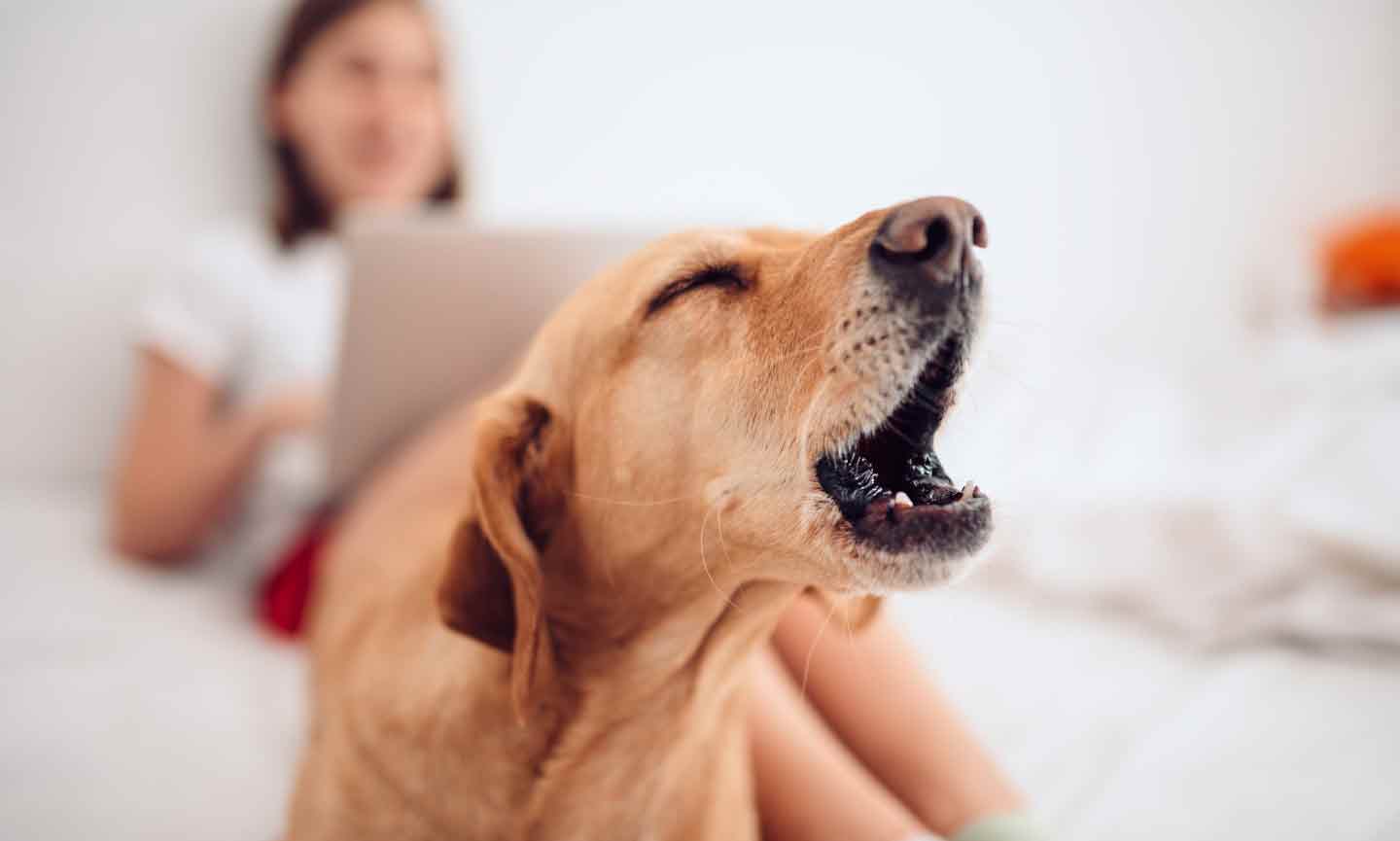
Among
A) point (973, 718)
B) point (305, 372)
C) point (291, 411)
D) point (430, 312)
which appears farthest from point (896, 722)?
point (305, 372)

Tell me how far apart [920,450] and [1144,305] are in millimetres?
3238

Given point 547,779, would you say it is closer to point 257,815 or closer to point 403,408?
point 257,815

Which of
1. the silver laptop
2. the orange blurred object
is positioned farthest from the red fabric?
the orange blurred object

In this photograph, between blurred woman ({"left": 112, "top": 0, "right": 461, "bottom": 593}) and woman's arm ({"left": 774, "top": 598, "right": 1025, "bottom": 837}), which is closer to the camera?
woman's arm ({"left": 774, "top": 598, "right": 1025, "bottom": 837})

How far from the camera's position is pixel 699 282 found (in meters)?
0.72

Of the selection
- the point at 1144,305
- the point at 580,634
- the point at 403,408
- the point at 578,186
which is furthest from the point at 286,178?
the point at 1144,305

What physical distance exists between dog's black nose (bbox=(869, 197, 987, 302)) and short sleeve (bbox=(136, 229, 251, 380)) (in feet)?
5.01

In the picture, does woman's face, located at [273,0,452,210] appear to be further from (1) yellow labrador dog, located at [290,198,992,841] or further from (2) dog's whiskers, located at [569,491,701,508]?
(2) dog's whiskers, located at [569,491,701,508]

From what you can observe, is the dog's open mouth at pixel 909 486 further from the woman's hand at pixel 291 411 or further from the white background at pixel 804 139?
the woman's hand at pixel 291 411

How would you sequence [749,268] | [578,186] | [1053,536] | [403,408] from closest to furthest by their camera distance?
[749,268] → [403,408] → [1053,536] → [578,186]

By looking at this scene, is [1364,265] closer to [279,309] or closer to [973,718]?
[973,718]

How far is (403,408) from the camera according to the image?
135cm

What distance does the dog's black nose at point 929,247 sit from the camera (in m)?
0.51

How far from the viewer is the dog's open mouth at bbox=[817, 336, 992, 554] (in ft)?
1.87
